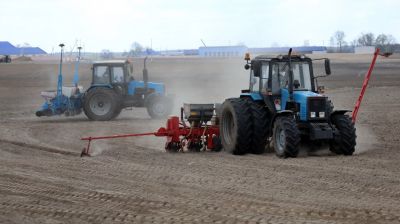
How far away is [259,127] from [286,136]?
110 cm

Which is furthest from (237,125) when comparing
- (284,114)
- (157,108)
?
(157,108)

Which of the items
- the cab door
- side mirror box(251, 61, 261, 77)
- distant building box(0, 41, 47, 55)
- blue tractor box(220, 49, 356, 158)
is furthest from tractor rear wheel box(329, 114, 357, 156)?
distant building box(0, 41, 47, 55)

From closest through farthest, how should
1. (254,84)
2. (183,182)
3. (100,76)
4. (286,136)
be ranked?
1. (183,182)
2. (286,136)
3. (254,84)
4. (100,76)

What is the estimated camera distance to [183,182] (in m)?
11.3

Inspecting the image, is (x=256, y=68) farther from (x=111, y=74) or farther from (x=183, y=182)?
(x=111, y=74)

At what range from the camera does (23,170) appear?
497 inches

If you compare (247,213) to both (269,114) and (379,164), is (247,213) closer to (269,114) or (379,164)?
(379,164)

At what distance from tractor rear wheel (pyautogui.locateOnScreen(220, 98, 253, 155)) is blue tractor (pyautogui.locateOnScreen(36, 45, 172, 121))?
8.71 m

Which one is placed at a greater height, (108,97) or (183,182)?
(108,97)

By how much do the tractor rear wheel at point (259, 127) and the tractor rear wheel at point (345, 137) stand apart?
1.31m

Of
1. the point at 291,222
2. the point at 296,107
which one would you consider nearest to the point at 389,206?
the point at 291,222

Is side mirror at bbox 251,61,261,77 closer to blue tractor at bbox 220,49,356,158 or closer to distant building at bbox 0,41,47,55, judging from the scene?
blue tractor at bbox 220,49,356,158

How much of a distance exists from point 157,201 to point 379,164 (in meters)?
4.73

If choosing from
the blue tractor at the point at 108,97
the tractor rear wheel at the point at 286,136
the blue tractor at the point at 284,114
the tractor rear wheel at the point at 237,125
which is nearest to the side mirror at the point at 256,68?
the blue tractor at the point at 284,114
